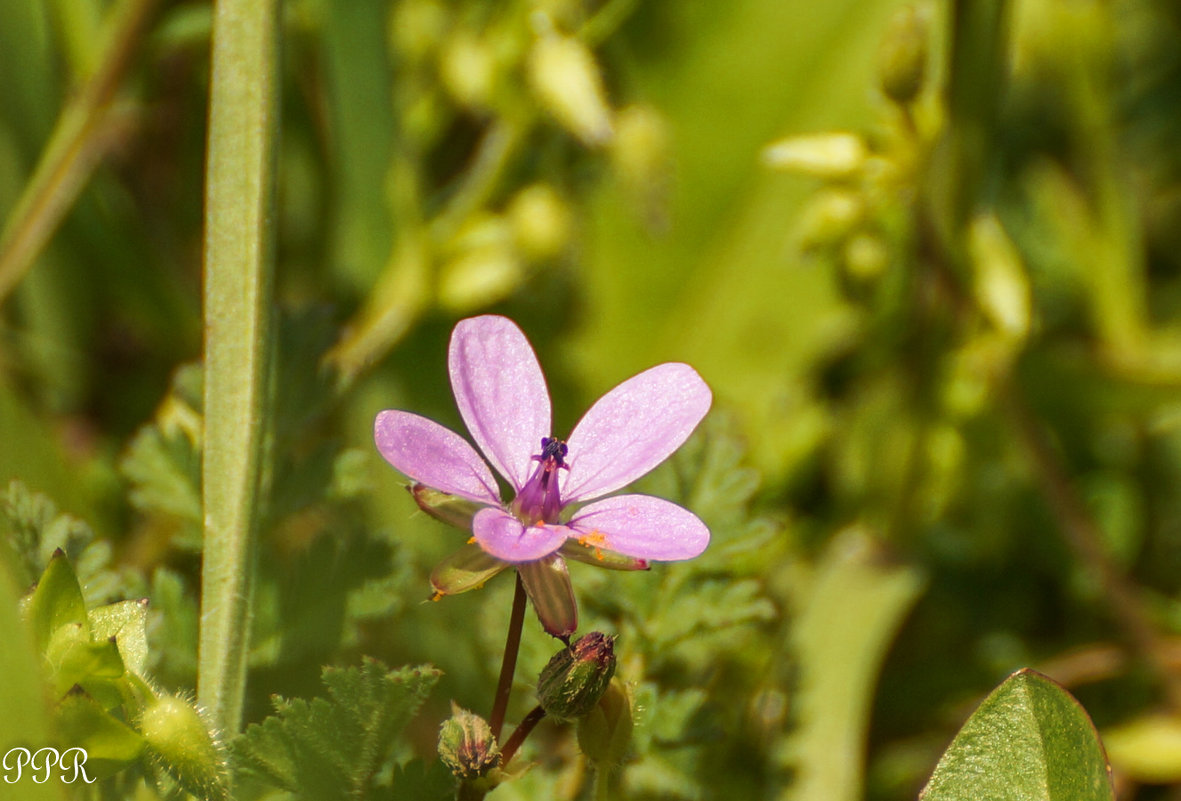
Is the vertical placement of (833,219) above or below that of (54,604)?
above

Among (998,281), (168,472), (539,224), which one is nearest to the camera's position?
(168,472)

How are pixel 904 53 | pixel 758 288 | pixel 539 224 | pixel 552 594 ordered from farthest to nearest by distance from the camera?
pixel 758 288, pixel 539 224, pixel 904 53, pixel 552 594

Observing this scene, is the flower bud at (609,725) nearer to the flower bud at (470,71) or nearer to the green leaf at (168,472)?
the green leaf at (168,472)

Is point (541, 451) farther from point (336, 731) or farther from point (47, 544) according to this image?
point (47, 544)

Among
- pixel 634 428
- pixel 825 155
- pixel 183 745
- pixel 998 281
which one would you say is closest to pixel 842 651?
pixel 998 281

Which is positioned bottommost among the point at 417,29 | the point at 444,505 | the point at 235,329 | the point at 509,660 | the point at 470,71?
the point at 509,660

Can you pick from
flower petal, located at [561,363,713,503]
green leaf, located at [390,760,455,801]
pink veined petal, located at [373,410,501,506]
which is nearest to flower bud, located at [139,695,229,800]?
green leaf, located at [390,760,455,801]

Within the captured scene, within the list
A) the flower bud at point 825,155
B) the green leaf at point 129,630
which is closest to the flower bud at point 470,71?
the flower bud at point 825,155
